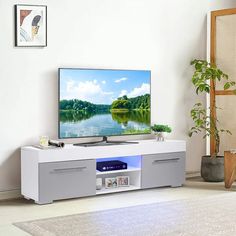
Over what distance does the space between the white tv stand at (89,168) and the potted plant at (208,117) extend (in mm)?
457

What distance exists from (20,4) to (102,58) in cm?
120

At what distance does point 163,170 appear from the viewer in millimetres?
6785

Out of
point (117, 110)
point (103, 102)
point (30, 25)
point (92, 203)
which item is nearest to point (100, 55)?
point (103, 102)

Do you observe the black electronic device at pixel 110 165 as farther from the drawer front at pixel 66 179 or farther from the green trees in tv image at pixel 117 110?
the green trees in tv image at pixel 117 110

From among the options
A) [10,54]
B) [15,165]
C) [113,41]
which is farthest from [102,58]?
[15,165]

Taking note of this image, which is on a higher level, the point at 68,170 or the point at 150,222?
the point at 68,170

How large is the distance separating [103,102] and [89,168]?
2.80 feet

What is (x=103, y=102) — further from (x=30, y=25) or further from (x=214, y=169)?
(x=214, y=169)

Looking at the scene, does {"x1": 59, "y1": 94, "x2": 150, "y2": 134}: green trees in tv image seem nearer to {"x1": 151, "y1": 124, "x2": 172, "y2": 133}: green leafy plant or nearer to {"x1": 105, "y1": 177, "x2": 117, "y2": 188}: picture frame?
{"x1": 151, "y1": 124, "x2": 172, "y2": 133}: green leafy plant

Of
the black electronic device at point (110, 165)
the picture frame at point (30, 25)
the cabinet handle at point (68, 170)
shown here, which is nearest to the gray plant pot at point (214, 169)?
the black electronic device at point (110, 165)

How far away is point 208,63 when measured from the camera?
7414mm

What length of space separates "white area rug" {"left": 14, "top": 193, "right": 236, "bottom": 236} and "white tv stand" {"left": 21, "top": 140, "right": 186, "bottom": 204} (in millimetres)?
698

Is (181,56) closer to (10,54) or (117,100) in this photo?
(117,100)

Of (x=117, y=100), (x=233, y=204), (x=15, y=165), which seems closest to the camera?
(x=233, y=204)
